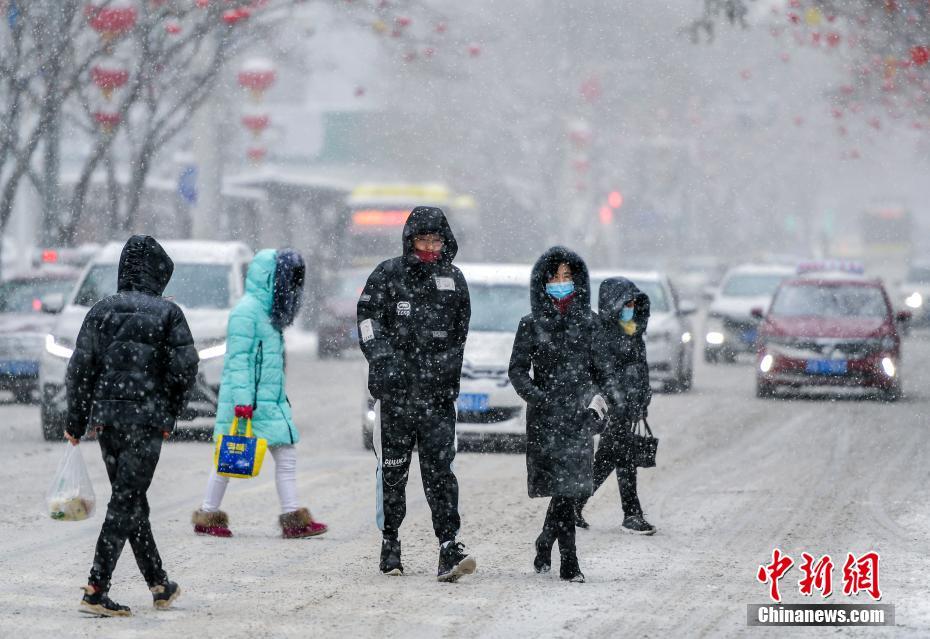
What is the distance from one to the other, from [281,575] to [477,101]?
204 feet

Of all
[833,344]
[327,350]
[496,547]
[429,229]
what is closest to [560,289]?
[429,229]

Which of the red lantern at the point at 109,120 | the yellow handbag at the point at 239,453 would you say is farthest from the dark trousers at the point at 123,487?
the red lantern at the point at 109,120

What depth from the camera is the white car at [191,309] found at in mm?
16094

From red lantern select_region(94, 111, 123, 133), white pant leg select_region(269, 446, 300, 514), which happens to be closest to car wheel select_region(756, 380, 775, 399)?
red lantern select_region(94, 111, 123, 133)

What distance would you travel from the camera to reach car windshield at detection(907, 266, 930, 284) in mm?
46953

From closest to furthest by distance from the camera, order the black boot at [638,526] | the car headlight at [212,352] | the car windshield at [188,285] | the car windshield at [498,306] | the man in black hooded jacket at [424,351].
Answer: the man in black hooded jacket at [424,351] → the black boot at [638,526] → the car headlight at [212,352] → the car windshield at [498,306] → the car windshield at [188,285]

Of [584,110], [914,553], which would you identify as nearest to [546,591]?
[914,553]

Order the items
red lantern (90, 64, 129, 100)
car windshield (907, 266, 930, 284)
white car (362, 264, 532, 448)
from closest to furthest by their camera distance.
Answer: white car (362, 264, 532, 448), red lantern (90, 64, 129, 100), car windshield (907, 266, 930, 284)

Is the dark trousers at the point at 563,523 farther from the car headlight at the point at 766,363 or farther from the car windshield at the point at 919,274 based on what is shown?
the car windshield at the point at 919,274

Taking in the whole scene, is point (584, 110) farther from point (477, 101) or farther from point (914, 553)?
point (914, 553)

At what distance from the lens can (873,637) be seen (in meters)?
7.33

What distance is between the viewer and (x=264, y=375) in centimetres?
1029

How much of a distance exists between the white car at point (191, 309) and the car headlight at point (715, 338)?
1383 centimetres

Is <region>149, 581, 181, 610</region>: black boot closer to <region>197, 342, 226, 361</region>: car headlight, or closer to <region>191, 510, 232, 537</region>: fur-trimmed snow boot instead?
<region>191, 510, 232, 537</region>: fur-trimmed snow boot
